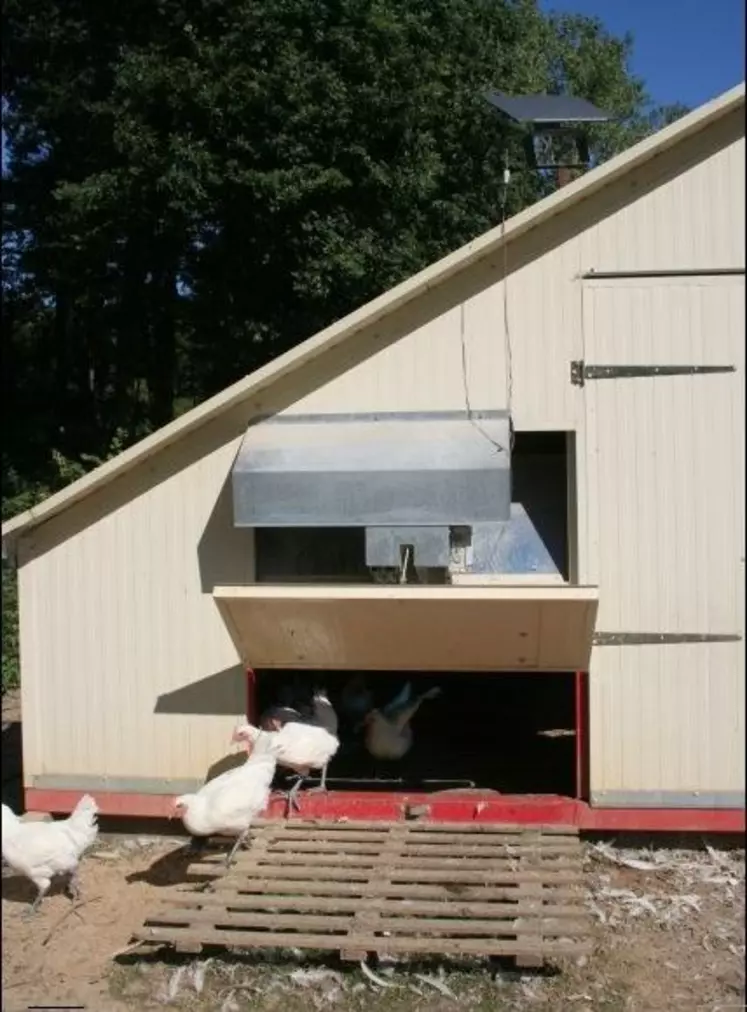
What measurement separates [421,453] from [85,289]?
13.9 meters

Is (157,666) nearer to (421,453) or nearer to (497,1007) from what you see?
(421,453)

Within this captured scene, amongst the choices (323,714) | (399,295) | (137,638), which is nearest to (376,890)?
(323,714)

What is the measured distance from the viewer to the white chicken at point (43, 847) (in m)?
4.80

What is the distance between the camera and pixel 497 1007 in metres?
4.11

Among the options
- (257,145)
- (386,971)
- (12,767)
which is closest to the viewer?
(386,971)

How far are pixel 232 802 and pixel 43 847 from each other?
93 centimetres

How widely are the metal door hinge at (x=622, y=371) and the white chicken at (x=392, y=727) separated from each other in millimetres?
2419

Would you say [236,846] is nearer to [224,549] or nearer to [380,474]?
[224,549]

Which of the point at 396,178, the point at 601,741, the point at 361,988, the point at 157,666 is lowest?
the point at 361,988

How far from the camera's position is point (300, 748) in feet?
19.5

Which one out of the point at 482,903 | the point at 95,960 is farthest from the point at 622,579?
the point at 95,960

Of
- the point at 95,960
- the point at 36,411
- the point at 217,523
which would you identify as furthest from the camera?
the point at 36,411

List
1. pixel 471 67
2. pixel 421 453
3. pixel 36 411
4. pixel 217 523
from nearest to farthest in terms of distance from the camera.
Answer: pixel 421 453
pixel 217 523
pixel 471 67
pixel 36 411

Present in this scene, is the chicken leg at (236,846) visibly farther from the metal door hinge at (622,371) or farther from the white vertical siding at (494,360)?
the metal door hinge at (622,371)
